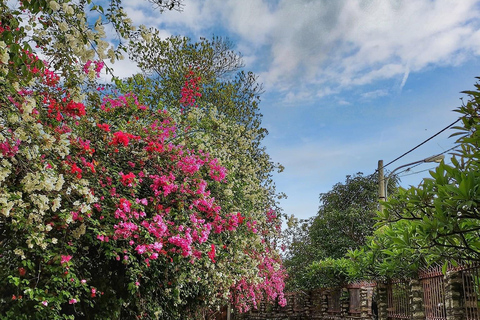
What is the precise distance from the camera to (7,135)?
4.39 metres

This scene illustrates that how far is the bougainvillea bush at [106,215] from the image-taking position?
16.2ft

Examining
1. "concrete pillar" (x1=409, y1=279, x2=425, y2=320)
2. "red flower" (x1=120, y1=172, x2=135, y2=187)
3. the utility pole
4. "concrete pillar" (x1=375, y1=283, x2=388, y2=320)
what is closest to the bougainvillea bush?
"red flower" (x1=120, y1=172, x2=135, y2=187)

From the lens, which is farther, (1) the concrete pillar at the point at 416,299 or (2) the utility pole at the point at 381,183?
(2) the utility pole at the point at 381,183

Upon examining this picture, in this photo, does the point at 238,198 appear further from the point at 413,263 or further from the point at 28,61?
the point at 28,61

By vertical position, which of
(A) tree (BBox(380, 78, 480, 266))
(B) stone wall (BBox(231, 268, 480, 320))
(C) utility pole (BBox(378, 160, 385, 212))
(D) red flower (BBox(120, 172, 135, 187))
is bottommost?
(B) stone wall (BBox(231, 268, 480, 320))

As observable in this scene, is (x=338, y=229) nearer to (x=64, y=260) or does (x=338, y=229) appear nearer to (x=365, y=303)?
(x=365, y=303)

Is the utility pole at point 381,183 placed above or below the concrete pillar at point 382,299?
above

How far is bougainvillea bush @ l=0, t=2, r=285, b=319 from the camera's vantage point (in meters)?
4.93

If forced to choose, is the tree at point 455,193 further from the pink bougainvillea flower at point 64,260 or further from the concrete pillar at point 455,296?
the pink bougainvillea flower at point 64,260

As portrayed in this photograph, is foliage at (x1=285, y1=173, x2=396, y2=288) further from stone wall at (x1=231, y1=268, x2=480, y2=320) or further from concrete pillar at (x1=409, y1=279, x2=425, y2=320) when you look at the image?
concrete pillar at (x1=409, y1=279, x2=425, y2=320)

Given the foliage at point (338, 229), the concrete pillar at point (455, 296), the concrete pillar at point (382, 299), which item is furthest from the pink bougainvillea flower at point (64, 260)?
the foliage at point (338, 229)

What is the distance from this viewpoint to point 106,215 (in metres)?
6.52

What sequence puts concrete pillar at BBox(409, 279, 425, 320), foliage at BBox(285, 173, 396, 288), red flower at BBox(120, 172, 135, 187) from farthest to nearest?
foliage at BBox(285, 173, 396, 288)
concrete pillar at BBox(409, 279, 425, 320)
red flower at BBox(120, 172, 135, 187)

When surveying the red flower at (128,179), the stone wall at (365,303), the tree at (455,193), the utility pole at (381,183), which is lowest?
the stone wall at (365,303)
